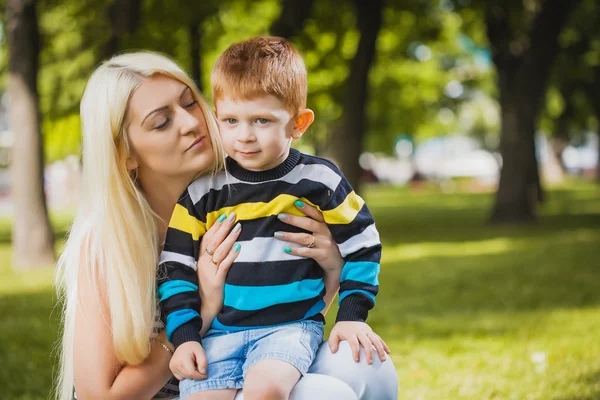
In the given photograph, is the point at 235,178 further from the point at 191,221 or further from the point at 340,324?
the point at 340,324

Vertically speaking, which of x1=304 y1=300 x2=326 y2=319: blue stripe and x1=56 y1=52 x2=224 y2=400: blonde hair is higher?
x1=56 y1=52 x2=224 y2=400: blonde hair

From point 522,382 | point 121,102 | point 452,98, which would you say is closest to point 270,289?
point 121,102

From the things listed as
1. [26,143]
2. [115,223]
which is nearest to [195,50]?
[26,143]

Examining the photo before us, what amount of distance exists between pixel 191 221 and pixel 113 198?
0.95 feet

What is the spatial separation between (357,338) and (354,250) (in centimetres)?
29

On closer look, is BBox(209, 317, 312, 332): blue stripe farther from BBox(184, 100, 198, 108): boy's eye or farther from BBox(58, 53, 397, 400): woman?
BBox(184, 100, 198, 108): boy's eye

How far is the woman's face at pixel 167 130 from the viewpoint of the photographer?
282cm

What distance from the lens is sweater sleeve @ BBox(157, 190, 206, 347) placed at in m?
2.68

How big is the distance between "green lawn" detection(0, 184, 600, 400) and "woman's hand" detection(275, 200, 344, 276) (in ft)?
10.1

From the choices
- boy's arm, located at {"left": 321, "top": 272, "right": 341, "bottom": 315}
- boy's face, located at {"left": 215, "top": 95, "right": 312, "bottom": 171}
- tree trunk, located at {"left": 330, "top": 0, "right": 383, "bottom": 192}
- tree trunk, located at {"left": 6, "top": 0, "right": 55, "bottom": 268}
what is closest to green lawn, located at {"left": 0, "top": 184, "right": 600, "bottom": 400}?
tree trunk, located at {"left": 6, "top": 0, "right": 55, "bottom": 268}

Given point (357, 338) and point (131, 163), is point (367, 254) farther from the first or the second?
point (131, 163)

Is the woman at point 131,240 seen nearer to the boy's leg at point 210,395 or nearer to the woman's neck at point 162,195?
the woman's neck at point 162,195

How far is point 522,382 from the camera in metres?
5.82

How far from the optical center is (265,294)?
259 cm
